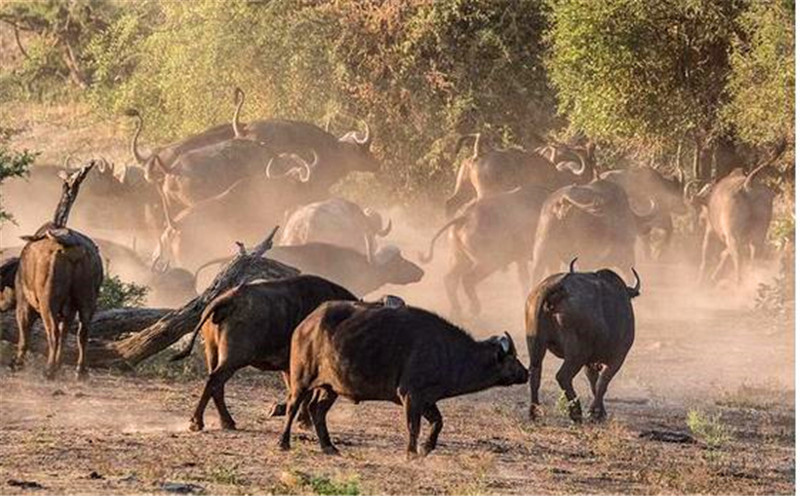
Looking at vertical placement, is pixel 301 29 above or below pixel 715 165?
above

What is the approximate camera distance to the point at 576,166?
3528 centimetres

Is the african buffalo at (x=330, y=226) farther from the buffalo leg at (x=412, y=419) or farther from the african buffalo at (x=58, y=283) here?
the buffalo leg at (x=412, y=419)

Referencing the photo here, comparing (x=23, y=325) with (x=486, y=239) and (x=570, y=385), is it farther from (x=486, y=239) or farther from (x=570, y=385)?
(x=486, y=239)

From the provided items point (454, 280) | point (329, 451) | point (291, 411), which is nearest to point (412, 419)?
point (329, 451)

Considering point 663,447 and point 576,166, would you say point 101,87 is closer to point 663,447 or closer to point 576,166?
point 576,166

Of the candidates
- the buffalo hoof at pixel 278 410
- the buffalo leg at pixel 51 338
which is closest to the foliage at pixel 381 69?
the buffalo leg at pixel 51 338

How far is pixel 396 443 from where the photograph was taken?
15.5 meters

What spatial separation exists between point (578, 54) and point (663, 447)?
676 inches

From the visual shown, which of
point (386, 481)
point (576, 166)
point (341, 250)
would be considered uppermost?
point (576, 166)

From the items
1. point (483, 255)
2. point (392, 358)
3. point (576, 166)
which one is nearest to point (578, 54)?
point (576, 166)

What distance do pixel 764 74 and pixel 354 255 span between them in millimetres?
8247

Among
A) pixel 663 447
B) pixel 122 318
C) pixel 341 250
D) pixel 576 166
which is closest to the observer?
pixel 663 447

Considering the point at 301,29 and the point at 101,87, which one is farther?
the point at 101,87

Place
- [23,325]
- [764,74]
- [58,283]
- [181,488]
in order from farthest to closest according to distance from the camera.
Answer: [764,74]
[23,325]
[58,283]
[181,488]
